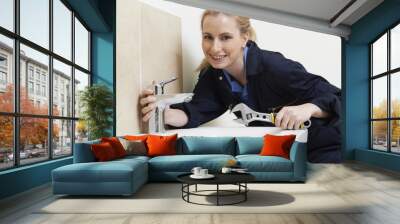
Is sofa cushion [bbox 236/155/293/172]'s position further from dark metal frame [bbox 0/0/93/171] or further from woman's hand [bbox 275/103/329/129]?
dark metal frame [bbox 0/0/93/171]

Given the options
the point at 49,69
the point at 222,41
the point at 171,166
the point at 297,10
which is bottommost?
the point at 171,166

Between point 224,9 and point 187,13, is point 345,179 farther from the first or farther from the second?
point 187,13

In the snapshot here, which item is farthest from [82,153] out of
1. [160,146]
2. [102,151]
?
[160,146]

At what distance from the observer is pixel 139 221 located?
12.4 ft

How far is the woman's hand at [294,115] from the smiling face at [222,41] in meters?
1.28

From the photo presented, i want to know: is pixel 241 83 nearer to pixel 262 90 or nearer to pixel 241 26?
pixel 262 90

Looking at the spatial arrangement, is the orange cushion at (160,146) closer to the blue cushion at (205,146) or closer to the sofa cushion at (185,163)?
the blue cushion at (205,146)

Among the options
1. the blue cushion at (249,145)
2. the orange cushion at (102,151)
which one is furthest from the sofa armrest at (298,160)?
the orange cushion at (102,151)

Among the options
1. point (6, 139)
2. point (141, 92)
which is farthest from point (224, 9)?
point (6, 139)

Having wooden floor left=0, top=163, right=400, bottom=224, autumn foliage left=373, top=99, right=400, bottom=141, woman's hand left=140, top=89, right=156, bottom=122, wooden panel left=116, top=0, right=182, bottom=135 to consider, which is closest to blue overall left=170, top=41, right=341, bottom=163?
woman's hand left=140, top=89, right=156, bottom=122

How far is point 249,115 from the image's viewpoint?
7.76 meters

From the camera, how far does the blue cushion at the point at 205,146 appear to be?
6.71 metres

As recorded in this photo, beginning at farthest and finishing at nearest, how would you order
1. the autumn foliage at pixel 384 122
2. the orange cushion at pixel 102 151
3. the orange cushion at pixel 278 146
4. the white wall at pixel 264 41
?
1. the white wall at pixel 264 41
2. the autumn foliage at pixel 384 122
3. the orange cushion at pixel 278 146
4. the orange cushion at pixel 102 151

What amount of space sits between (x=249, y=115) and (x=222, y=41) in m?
1.54
